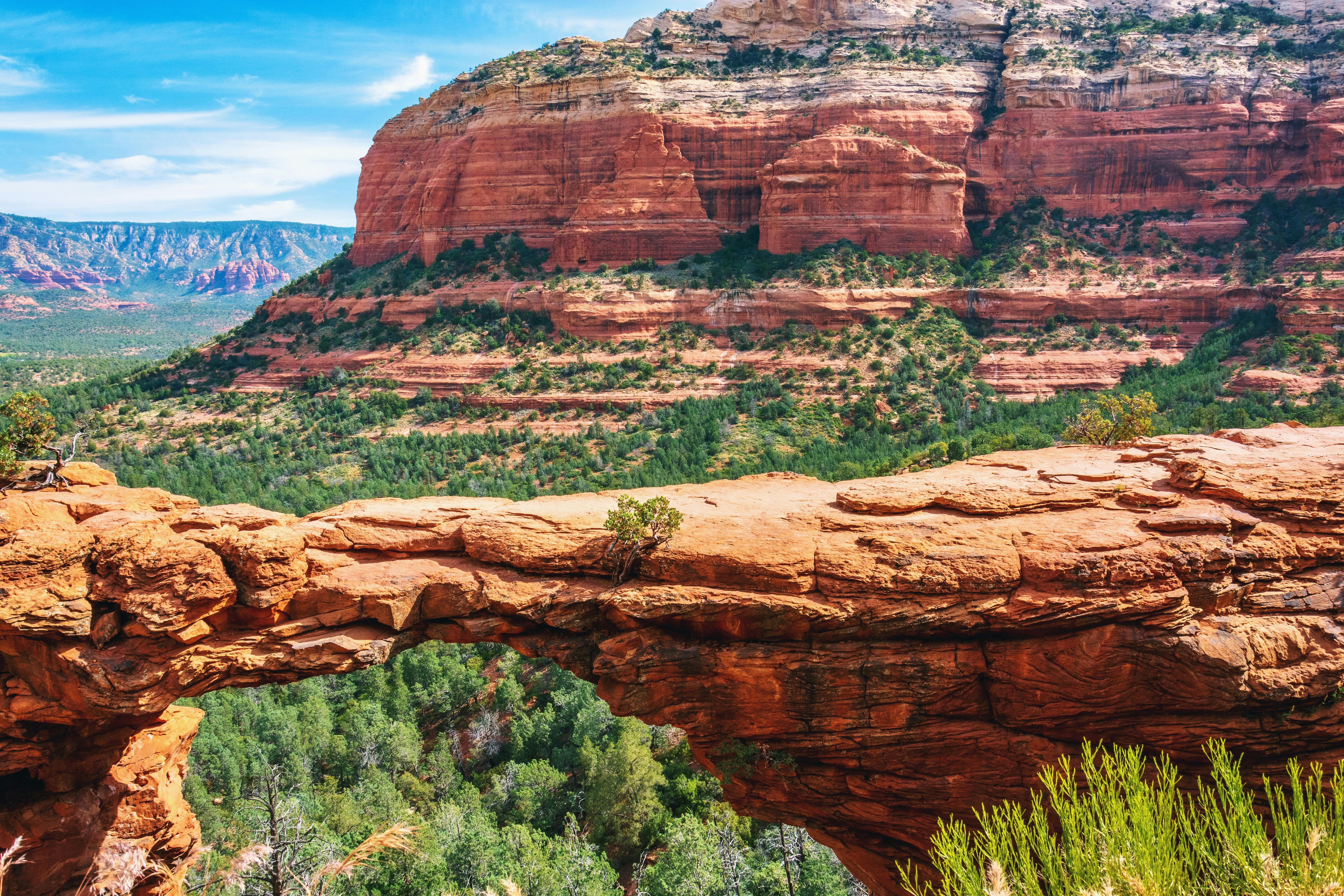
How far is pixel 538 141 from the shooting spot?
8412cm

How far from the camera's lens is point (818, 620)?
1396cm

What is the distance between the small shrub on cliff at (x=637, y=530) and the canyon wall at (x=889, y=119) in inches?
2579

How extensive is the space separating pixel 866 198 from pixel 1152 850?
73.9 metres

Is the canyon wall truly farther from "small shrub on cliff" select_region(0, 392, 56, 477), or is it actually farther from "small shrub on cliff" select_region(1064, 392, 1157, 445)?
"small shrub on cliff" select_region(0, 392, 56, 477)

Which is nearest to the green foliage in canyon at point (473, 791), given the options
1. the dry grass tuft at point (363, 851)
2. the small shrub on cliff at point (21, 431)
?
the dry grass tuft at point (363, 851)

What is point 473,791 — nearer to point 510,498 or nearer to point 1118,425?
point 510,498

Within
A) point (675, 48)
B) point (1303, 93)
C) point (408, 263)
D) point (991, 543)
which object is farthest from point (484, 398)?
point (1303, 93)

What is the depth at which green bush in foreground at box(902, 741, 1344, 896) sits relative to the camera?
7.47 metres

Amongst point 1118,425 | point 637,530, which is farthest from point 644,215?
point 637,530

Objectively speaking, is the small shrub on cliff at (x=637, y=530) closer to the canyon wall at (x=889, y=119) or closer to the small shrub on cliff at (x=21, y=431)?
the small shrub on cliff at (x=21, y=431)

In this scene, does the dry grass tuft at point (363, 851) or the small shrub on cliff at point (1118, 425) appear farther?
the small shrub on cliff at point (1118, 425)

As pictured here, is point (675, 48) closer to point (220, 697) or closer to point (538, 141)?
point (538, 141)

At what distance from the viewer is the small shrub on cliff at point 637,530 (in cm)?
1478

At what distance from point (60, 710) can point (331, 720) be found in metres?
23.2
